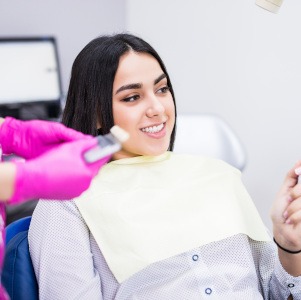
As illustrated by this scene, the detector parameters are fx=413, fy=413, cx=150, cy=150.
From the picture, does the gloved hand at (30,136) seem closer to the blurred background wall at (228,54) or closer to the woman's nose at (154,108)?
the woman's nose at (154,108)

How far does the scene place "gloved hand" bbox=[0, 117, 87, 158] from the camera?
2.67 ft

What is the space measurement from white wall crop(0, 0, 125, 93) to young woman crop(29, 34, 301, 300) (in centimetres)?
149

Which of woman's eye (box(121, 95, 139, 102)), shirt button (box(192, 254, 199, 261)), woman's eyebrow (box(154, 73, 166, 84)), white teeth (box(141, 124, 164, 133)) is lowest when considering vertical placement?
shirt button (box(192, 254, 199, 261))

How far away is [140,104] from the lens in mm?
1122

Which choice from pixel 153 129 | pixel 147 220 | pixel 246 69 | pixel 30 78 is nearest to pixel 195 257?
pixel 147 220

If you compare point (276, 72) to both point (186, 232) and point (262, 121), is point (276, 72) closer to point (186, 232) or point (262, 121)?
point (262, 121)

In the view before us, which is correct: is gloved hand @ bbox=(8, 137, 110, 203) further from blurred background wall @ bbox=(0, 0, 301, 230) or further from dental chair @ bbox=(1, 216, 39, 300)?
blurred background wall @ bbox=(0, 0, 301, 230)

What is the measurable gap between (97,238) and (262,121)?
1.45m

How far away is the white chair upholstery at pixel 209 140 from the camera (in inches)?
78.9

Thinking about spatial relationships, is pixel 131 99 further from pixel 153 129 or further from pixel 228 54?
pixel 228 54

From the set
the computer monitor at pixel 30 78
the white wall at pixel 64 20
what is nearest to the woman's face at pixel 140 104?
the computer monitor at pixel 30 78

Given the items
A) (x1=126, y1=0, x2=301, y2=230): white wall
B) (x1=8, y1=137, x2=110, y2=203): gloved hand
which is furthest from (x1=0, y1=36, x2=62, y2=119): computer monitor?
(x1=8, y1=137, x2=110, y2=203): gloved hand

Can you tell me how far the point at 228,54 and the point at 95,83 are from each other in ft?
4.37

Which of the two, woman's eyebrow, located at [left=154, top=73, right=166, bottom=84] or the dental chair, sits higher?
woman's eyebrow, located at [left=154, top=73, right=166, bottom=84]
